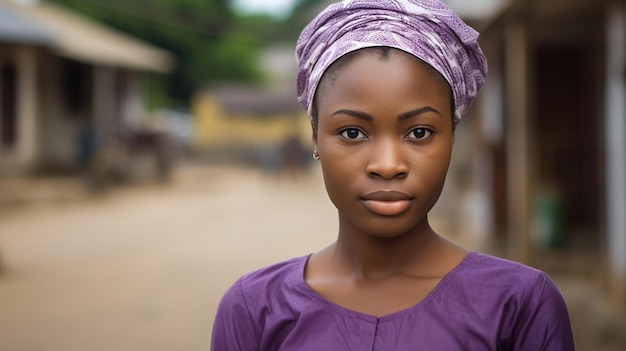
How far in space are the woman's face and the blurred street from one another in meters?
4.10

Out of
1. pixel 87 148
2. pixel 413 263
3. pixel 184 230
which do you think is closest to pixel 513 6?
pixel 413 263

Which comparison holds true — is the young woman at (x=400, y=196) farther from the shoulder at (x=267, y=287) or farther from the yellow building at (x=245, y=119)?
the yellow building at (x=245, y=119)

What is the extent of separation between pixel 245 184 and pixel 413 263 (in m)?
18.7

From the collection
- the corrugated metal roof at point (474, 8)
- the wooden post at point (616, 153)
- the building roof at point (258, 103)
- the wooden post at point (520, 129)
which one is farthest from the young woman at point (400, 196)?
the building roof at point (258, 103)

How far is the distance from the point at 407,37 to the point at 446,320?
0.46 m

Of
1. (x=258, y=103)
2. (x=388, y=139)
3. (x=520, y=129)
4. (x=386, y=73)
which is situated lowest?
(x=388, y=139)

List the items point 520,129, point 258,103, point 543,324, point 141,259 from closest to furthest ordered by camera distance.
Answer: point 543,324
point 520,129
point 141,259
point 258,103

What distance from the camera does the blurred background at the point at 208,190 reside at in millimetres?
6383

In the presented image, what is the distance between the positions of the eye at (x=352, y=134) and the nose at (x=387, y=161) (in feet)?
0.11

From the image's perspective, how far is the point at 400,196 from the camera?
1.37 m

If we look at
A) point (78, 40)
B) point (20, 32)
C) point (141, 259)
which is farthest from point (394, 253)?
point (78, 40)

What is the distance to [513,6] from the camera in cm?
676

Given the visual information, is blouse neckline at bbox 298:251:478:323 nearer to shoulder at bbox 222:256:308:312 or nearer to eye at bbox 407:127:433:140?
shoulder at bbox 222:256:308:312

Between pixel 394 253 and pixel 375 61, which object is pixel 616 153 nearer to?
pixel 394 253
